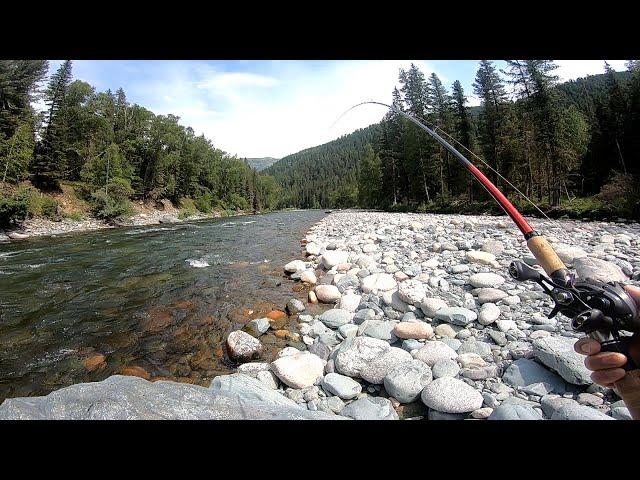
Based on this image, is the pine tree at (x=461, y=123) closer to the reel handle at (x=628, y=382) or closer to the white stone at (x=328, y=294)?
the white stone at (x=328, y=294)

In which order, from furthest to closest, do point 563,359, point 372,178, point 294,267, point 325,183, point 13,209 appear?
point 325,183, point 372,178, point 13,209, point 294,267, point 563,359

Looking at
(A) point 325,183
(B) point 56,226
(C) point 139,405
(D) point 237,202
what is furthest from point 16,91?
(A) point 325,183

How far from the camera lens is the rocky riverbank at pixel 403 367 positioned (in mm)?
2445

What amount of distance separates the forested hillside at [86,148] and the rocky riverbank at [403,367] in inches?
1011

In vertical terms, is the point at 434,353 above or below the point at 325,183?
below

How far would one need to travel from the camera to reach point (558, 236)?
35.0 feet

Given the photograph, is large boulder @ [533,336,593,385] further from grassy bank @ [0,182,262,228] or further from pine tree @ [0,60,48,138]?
pine tree @ [0,60,48,138]

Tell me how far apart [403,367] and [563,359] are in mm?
1612

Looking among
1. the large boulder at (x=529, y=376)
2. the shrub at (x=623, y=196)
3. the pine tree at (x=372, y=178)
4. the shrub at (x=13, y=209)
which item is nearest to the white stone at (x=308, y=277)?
the large boulder at (x=529, y=376)

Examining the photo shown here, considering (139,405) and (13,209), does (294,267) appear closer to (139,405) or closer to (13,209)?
(139,405)

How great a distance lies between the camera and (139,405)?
229cm

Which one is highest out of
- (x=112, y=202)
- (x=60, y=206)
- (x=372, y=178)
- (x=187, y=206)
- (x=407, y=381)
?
(x=372, y=178)
